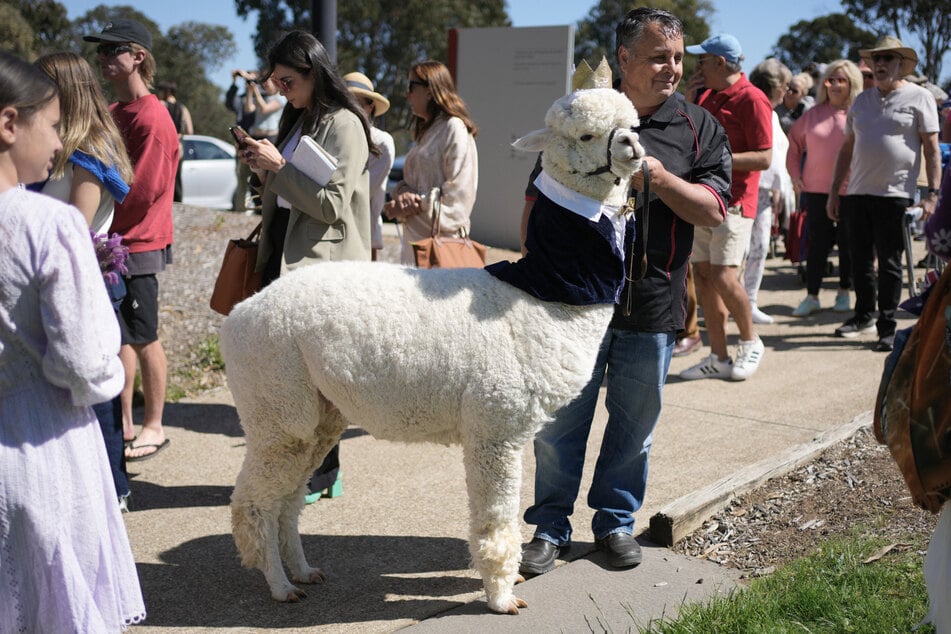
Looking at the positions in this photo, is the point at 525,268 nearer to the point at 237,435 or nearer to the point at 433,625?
the point at 433,625

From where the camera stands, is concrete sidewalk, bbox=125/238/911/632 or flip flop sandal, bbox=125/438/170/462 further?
flip flop sandal, bbox=125/438/170/462

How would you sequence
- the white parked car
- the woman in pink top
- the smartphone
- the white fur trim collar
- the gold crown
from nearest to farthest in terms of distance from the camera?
the white fur trim collar
the gold crown
the smartphone
the woman in pink top
the white parked car

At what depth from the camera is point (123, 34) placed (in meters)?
4.90

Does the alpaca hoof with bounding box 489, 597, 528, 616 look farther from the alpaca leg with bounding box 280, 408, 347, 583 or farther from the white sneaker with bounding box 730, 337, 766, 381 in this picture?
the white sneaker with bounding box 730, 337, 766, 381

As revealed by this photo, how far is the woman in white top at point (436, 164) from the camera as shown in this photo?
5.62 metres

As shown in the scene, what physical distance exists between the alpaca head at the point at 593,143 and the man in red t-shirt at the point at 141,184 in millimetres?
2504

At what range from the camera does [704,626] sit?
3.16 metres

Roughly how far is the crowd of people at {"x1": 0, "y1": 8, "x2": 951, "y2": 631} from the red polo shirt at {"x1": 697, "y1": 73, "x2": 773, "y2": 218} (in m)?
0.02

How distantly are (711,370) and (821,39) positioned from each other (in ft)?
195

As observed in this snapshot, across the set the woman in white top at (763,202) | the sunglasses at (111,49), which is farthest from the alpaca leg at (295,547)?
the woman in white top at (763,202)

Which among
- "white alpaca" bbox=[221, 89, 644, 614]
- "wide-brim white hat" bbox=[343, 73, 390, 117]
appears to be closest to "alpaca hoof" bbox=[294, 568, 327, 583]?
"white alpaca" bbox=[221, 89, 644, 614]

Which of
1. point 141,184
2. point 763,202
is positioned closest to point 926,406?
point 141,184

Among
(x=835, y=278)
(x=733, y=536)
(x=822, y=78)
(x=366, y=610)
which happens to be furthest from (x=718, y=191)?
(x=835, y=278)

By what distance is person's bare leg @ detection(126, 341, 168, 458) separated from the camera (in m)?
5.20
